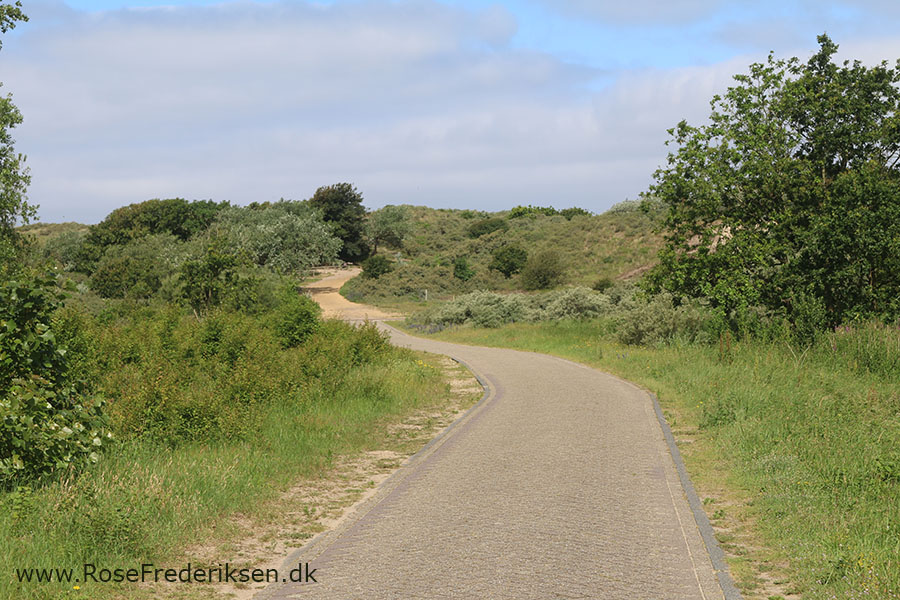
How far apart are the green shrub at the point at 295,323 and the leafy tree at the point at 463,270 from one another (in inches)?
1915

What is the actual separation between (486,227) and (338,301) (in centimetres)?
3930

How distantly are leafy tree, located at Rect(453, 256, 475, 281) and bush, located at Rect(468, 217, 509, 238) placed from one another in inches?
810

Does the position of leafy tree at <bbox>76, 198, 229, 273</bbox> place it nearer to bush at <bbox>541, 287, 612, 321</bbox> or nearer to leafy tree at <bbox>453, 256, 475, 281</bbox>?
leafy tree at <bbox>453, 256, 475, 281</bbox>

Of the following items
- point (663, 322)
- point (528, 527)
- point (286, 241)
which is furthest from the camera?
point (286, 241)

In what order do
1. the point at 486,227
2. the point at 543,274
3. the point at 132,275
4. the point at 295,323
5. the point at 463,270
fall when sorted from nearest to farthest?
the point at 295,323 < the point at 132,275 < the point at 543,274 < the point at 463,270 < the point at 486,227

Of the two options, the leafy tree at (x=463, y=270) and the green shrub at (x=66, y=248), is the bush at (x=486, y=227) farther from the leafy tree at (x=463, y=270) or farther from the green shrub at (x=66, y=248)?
the green shrub at (x=66, y=248)

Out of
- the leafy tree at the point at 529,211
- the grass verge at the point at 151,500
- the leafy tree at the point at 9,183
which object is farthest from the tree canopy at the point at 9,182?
the leafy tree at the point at 529,211

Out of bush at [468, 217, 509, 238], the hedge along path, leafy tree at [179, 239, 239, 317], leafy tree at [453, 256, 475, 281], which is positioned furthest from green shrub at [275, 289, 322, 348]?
bush at [468, 217, 509, 238]

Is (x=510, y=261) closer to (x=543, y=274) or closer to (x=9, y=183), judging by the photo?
(x=543, y=274)

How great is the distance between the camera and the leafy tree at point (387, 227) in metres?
88.7

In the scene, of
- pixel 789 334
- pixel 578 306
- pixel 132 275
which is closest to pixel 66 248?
pixel 132 275

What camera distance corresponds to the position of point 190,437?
1012cm

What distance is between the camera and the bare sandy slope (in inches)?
2064

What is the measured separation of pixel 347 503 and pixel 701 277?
56.9ft
